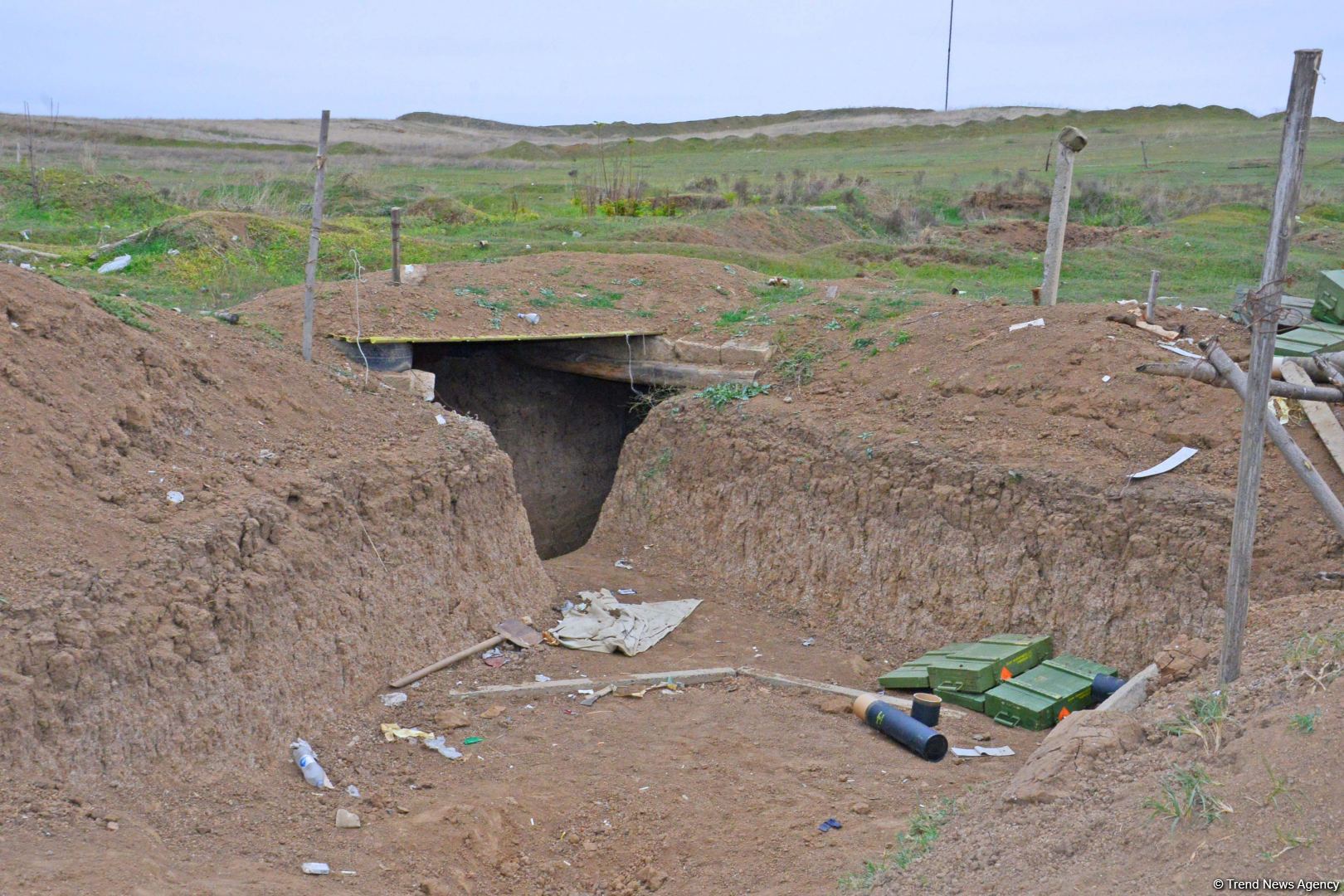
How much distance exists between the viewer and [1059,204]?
11367 mm

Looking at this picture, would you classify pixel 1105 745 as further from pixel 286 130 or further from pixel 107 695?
pixel 286 130

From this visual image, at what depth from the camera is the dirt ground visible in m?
5.48

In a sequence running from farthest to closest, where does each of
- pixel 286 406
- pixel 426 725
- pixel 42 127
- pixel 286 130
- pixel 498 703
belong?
pixel 286 130 → pixel 42 127 → pixel 286 406 → pixel 498 703 → pixel 426 725

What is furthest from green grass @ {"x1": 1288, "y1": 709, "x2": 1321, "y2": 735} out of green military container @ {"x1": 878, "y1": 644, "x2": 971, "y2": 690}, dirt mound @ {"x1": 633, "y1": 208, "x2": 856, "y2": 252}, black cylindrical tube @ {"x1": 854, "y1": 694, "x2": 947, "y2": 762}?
dirt mound @ {"x1": 633, "y1": 208, "x2": 856, "y2": 252}

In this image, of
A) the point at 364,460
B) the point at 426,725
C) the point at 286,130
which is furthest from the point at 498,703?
the point at 286,130

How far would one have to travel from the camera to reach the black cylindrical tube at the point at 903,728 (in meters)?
7.59

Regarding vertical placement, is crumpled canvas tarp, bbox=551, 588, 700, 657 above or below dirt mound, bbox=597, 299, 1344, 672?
below

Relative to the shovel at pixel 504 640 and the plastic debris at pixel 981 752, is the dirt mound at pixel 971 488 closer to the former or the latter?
the plastic debris at pixel 981 752

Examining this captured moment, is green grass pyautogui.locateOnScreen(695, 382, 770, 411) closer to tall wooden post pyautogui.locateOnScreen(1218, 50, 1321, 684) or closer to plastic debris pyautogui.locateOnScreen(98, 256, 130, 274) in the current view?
tall wooden post pyautogui.locateOnScreen(1218, 50, 1321, 684)

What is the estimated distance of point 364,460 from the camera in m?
8.95

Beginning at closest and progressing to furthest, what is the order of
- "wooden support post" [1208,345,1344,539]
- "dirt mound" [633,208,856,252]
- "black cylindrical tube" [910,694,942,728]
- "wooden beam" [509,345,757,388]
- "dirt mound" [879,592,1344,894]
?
"dirt mound" [879,592,1344,894] → "wooden support post" [1208,345,1344,539] → "black cylindrical tube" [910,694,942,728] → "wooden beam" [509,345,757,388] → "dirt mound" [633,208,856,252]

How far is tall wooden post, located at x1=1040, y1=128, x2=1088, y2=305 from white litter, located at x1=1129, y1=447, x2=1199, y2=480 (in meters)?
3.09

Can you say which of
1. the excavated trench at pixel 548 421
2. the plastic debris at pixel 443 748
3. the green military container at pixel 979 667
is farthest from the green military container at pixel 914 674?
the excavated trench at pixel 548 421

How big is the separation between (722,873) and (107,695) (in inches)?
142
